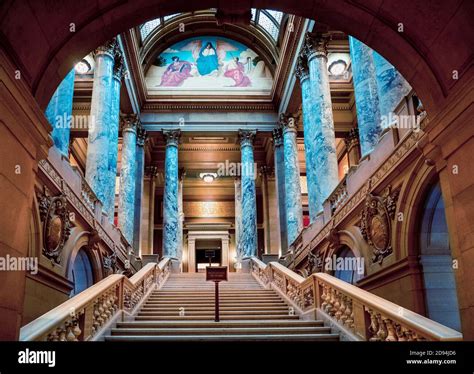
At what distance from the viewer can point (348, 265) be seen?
468 inches

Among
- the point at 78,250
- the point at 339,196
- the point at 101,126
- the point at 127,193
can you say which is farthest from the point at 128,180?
the point at 339,196

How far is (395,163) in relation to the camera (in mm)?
9141

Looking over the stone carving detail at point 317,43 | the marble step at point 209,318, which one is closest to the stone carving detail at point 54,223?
the marble step at point 209,318

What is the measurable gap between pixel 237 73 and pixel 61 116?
44.2 ft

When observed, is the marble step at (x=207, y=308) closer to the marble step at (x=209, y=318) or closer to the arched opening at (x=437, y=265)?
the marble step at (x=209, y=318)

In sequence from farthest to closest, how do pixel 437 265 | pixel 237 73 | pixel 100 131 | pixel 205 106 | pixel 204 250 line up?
pixel 204 250
pixel 237 73
pixel 205 106
pixel 100 131
pixel 437 265

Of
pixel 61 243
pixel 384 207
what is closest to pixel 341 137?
pixel 384 207

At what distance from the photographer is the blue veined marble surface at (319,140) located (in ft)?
50.5

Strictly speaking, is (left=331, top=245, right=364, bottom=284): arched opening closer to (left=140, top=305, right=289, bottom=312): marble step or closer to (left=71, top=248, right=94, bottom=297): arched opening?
(left=140, top=305, right=289, bottom=312): marble step

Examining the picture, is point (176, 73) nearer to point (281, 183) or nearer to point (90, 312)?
point (281, 183)

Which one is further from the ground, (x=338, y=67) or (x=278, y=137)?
(x=338, y=67)

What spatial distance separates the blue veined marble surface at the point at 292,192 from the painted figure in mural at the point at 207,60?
579 cm
